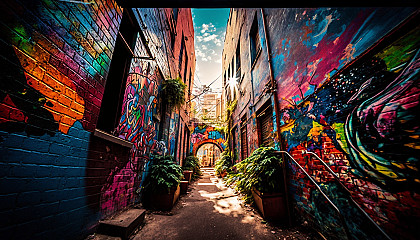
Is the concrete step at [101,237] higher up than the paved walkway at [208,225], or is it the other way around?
the concrete step at [101,237]

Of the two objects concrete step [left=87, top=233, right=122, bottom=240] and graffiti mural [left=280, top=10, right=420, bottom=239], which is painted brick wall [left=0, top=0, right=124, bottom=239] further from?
graffiti mural [left=280, top=10, right=420, bottom=239]

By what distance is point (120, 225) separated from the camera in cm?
210

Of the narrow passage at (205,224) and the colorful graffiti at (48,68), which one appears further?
the narrow passage at (205,224)

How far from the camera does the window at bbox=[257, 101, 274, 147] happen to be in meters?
4.61

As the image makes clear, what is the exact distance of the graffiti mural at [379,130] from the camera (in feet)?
4.62

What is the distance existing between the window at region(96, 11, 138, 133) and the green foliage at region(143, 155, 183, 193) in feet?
6.03

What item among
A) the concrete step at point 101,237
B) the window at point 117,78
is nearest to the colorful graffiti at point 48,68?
the window at point 117,78

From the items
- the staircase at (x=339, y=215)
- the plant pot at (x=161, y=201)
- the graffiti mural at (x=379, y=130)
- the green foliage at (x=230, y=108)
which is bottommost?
the plant pot at (x=161, y=201)

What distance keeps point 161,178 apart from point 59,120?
105 inches

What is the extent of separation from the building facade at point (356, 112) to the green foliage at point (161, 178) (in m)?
2.98

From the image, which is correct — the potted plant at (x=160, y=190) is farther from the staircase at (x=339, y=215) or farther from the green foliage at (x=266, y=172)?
the staircase at (x=339, y=215)

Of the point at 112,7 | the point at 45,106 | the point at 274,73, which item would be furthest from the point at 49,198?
the point at 274,73

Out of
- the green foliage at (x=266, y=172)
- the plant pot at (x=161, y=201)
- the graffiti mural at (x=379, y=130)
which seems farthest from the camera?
the plant pot at (x=161, y=201)

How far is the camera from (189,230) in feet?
8.85
